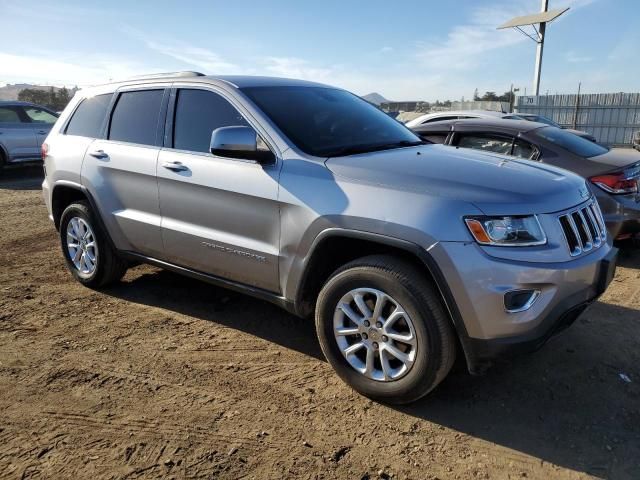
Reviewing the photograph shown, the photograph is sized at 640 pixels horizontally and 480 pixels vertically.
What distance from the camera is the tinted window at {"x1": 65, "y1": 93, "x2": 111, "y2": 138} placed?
4754mm

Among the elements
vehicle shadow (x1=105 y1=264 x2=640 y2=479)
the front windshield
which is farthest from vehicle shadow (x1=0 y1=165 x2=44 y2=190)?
the front windshield

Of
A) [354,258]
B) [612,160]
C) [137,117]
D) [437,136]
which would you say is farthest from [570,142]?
[137,117]

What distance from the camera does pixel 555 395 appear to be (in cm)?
323

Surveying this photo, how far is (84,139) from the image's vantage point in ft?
15.8

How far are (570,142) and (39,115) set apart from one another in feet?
39.8

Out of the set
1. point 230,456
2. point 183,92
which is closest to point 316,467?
point 230,456

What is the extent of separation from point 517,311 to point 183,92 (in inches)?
113

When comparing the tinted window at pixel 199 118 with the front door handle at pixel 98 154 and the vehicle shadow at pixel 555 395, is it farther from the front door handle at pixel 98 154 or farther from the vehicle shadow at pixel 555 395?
the vehicle shadow at pixel 555 395

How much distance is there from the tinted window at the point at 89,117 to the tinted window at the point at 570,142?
4530 millimetres

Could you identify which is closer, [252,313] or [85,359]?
[85,359]

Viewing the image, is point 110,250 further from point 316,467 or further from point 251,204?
point 316,467

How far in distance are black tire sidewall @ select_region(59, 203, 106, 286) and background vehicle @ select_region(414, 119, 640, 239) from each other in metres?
3.29

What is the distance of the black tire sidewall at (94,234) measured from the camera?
4762 mm

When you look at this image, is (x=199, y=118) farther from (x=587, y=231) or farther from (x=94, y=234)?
(x=587, y=231)
